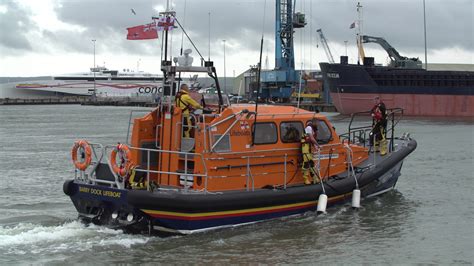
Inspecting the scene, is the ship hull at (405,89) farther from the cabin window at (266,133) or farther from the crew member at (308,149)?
the cabin window at (266,133)

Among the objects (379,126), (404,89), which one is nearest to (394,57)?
(404,89)

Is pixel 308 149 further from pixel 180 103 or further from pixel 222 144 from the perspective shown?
pixel 180 103

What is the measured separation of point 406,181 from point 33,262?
11037 millimetres

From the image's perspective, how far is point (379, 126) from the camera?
1328 centimetres

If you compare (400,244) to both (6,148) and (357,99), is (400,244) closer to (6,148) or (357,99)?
(6,148)

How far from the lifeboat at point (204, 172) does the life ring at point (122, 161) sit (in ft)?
0.05

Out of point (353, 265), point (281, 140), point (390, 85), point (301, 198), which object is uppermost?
point (390, 85)

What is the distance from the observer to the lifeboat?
31.8 feet

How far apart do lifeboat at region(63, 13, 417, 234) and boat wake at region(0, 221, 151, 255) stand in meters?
0.21

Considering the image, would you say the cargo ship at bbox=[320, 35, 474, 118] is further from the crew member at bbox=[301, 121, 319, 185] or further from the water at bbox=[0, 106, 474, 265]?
the crew member at bbox=[301, 121, 319, 185]

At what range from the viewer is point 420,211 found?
1267 cm

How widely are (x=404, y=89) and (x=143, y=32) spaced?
41562 mm

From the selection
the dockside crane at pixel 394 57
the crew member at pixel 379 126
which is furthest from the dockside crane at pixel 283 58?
the crew member at pixel 379 126

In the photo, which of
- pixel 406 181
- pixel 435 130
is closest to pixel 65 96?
pixel 435 130
